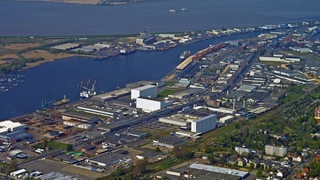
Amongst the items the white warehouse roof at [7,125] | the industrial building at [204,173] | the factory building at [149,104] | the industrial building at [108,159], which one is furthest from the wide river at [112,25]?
the industrial building at [204,173]

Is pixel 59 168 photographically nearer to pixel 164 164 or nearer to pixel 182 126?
pixel 164 164

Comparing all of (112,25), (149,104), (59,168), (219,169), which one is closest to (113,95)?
(149,104)

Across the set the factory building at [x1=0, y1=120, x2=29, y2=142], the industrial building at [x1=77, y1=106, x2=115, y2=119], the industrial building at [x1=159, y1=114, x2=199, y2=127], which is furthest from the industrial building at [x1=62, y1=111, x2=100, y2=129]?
the industrial building at [x1=159, y1=114, x2=199, y2=127]

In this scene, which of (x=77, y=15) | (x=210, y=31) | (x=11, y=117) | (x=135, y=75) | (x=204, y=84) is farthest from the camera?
(x=77, y=15)

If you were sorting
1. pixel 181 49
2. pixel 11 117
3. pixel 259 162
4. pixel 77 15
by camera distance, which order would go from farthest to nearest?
pixel 77 15 → pixel 181 49 → pixel 11 117 → pixel 259 162

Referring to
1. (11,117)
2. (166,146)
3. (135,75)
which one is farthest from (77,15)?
(166,146)

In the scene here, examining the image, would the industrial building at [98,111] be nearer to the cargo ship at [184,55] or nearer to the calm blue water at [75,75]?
the calm blue water at [75,75]

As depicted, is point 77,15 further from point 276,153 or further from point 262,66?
point 276,153
